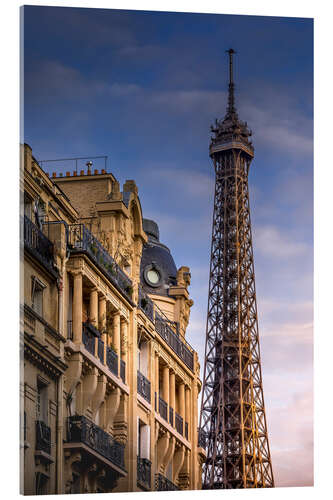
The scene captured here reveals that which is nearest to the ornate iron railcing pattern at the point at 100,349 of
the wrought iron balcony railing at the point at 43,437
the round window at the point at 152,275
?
the wrought iron balcony railing at the point at 43,437

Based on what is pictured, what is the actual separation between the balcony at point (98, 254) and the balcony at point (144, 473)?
3.53 meters

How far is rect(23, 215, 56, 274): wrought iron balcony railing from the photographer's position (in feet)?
81.3

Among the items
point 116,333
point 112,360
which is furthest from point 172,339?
point 112,360

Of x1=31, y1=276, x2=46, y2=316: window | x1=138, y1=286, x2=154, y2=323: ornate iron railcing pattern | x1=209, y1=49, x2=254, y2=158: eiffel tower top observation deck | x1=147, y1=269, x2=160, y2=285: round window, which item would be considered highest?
x1=209, y1=49, x2=254, y2=158: eiffel tower top observation deck

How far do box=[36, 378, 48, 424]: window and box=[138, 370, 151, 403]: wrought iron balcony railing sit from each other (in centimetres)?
678

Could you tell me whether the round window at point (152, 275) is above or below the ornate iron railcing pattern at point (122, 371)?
above

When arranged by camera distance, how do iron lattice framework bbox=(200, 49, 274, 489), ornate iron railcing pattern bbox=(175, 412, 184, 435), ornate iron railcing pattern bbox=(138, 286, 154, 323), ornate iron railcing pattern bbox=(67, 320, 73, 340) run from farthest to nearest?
iron lattice framework bbox=(200, 49, 274, 489), ornate iron railcing pattern bbox=(175, 412, 184, 435), ornate iron railcing pattern bbox=(138, 286, 154, 323), ornate iron railcing pattern bbox=(67, 320, 73, 340)

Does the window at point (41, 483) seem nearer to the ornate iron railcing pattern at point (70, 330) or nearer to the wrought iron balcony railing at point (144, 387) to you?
the ornate iron railcing pattern at point (70, 330)

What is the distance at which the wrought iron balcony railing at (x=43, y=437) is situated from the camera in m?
24.1

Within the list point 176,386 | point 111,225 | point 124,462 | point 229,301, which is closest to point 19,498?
point 124,462

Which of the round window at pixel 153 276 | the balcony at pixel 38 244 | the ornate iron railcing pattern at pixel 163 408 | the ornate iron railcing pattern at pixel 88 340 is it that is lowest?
the ornate iron railcing pattern at pixel 163 408

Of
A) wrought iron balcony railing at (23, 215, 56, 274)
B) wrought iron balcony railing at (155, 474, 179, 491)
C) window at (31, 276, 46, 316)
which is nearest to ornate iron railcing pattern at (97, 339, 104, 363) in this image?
wrought iron balcony railing at (23, 215, 56, 274)

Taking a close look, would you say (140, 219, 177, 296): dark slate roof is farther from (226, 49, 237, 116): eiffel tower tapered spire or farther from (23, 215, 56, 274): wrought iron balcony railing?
(23, 215, 56, 274): wrought iron balcony railing
